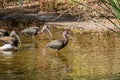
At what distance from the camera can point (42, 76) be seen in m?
9.03

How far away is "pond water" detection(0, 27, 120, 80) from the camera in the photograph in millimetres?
9102

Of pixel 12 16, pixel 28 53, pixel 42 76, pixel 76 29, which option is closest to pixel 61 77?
pixel 42 76

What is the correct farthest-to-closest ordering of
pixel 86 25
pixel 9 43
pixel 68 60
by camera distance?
1. pixel 86 25
2. pixel 9 43
3. pixel 68 60

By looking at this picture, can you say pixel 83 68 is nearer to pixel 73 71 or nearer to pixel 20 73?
pixel 73 71

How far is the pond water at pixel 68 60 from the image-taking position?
9102 mm

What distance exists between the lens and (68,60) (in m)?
11.4

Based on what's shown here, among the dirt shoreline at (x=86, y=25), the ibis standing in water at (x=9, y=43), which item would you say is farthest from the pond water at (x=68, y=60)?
the dirt shoreline at (x=86, y=25)

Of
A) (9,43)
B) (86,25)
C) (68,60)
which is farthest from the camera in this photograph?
(86,25)

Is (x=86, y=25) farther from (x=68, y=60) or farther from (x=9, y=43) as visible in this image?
(x=68, y=60)

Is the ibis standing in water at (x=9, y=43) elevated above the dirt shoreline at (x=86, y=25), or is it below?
above

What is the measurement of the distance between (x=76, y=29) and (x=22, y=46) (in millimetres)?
4770

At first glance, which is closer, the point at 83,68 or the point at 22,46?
the point at 83,68

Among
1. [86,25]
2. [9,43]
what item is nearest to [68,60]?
[9,43]

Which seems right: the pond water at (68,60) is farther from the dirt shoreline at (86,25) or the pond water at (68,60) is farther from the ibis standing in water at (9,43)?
the dirt shoreline at (86,25)
